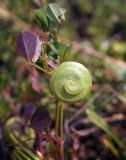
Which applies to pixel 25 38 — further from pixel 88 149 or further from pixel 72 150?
pixel 88 149

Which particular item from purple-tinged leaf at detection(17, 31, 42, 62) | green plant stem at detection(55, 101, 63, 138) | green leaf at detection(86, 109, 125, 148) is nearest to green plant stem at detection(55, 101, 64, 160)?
green plant stem at detection(55, 101, 63, 138)

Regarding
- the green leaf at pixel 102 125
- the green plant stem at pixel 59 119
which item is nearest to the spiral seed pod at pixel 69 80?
the green plant stem at pixel 59 119

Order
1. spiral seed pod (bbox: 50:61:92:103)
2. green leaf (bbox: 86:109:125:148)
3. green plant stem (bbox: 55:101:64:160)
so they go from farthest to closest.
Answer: green leaf (bbox: 86:109:125:148) < green plant stem (bbox: 55:101:64:160) < spiral seed pod (bbox: 50:61:92:103)

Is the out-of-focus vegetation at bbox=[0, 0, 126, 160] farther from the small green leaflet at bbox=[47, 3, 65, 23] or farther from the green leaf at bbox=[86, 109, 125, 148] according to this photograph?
the small green leaflet at bbox=[47, 3, 65, 23]

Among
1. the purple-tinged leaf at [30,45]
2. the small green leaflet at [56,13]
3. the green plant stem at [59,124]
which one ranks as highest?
A: the small green leaflet at [56,13]

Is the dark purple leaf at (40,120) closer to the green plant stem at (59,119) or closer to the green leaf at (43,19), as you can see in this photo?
the green plant stem at (59,119)

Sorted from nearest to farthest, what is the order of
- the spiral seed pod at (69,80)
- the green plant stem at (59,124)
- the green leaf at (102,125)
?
the spiral seed pod at (69,80) < the green plant stem at (59,124) < the green leaf at (102,125)
